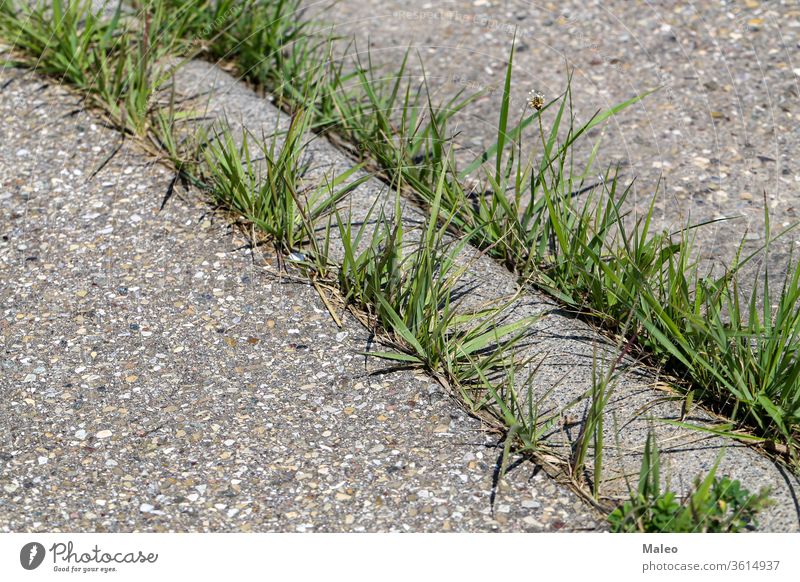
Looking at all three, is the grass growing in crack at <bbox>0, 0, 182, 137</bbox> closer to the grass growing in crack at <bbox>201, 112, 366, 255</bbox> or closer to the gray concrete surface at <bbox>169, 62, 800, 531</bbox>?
the grass growing in crack at <bbox>201, 112, 366, 255</bbox>

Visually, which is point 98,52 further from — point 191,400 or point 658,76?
point 658,76

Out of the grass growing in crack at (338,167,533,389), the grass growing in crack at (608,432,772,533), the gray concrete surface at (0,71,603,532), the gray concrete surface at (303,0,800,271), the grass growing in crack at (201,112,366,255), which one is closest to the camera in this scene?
the grass growing in crack at (608,432,772,533)

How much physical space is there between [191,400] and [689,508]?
3.87 feet

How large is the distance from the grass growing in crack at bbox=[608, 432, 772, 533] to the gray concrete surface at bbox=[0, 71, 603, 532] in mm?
97

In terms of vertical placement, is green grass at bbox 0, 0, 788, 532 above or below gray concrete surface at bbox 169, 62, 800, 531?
above

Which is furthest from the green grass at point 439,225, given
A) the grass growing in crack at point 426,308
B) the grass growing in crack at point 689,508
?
Result: the grass growing in crack at point 689,508

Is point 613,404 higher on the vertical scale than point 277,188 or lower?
lower

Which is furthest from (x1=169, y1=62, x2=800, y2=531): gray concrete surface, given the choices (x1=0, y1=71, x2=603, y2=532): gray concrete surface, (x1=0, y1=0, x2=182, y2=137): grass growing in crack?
(x1=0, y1=0, x2=182, y2=137): grass growing in crack

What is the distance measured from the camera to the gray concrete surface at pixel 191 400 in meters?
2.14

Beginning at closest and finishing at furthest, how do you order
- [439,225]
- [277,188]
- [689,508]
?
[689,508], [277,188], [439,225]

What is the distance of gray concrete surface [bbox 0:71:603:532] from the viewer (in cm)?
214

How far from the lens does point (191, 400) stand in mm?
2398

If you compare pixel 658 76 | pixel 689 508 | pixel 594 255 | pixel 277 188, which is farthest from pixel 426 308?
pixel 658 76

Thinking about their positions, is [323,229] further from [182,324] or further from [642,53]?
[642,53]
